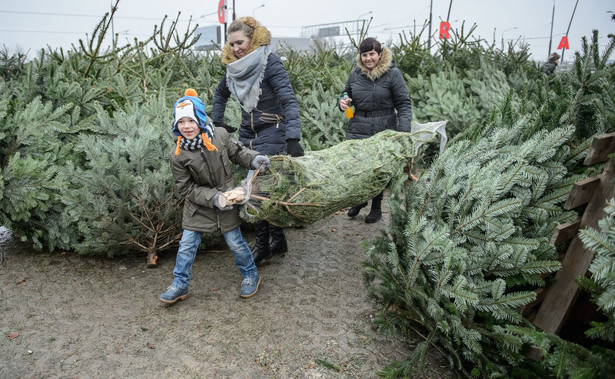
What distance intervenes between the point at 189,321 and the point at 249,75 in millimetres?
2060

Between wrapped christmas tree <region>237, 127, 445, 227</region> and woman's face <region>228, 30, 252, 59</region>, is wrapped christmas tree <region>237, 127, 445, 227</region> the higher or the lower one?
the lower one

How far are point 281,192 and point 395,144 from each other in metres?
1.27

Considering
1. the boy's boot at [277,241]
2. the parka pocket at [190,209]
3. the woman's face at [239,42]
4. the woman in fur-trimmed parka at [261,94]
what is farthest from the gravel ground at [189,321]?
the woman's face at [239,42]

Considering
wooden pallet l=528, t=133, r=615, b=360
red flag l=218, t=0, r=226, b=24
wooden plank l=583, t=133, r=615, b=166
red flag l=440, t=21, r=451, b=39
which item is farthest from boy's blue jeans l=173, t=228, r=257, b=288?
red flag l=218, t=0, r=226, b=24

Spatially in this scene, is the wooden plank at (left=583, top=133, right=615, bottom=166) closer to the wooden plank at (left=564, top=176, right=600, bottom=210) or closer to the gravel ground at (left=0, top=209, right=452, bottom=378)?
the wooden plank at (left=564, top=176, right=600, bottom=210)

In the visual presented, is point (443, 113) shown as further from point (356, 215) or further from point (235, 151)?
point (235, 151)

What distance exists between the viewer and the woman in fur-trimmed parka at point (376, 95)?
460cm

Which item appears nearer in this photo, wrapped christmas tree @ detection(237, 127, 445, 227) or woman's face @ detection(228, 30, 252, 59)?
wrapped christmas tree @ detection(237, 127, 445, 227)

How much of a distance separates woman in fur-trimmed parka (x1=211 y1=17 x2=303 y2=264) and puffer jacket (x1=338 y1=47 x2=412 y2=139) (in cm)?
120

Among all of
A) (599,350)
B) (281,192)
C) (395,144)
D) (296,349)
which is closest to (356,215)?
(395,144)

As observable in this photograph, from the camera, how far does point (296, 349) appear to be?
2.87m

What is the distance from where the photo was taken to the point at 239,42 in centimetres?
367

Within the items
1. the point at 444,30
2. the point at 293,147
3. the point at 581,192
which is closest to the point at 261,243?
the point at 293,147

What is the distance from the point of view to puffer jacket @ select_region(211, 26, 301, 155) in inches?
147
